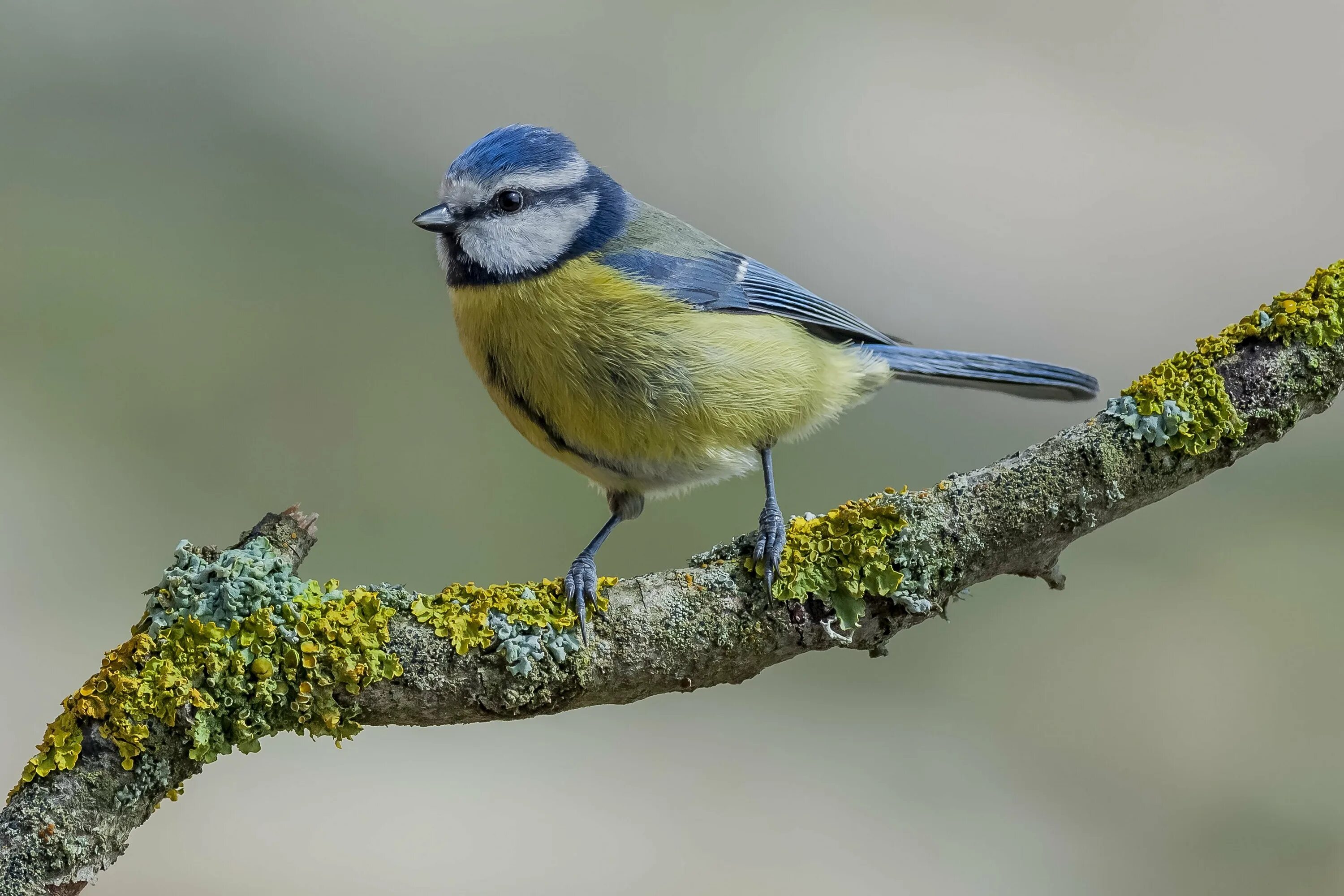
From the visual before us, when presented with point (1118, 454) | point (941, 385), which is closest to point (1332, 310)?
point (1118, 454)

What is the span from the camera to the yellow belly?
1801 mm

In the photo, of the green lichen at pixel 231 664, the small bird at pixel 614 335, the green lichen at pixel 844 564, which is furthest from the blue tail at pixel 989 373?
the green lichen at pixel 231 664

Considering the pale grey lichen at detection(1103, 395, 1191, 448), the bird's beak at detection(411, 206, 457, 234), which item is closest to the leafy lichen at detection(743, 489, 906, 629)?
the pale grey lichen at detection(1103, 395, 1191, 448)

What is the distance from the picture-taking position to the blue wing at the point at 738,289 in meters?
1.92

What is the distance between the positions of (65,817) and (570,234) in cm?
122

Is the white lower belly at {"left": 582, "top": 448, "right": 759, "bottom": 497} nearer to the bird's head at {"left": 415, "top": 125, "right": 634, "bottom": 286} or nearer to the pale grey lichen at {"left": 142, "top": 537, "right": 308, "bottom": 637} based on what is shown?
the bird's head at {"left": 415, "top": 125, "right": 634, "bottom": 286}

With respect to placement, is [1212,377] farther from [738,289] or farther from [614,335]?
[614,335]

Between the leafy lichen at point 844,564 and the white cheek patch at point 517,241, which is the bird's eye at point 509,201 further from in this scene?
the leafy lichen at point 844,564

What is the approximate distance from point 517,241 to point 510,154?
0.15m

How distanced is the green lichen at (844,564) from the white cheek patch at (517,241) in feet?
2.30

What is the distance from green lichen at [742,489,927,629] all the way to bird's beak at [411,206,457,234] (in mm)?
819

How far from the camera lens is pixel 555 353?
181 centimetres

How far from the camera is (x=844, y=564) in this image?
5.26ft

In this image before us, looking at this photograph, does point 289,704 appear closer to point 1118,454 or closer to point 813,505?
point 1118,454
